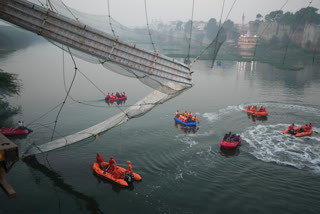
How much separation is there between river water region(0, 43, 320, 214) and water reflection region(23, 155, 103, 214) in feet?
0.20

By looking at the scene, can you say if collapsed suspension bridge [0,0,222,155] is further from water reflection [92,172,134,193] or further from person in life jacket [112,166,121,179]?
water reflection [92,172,134,193]

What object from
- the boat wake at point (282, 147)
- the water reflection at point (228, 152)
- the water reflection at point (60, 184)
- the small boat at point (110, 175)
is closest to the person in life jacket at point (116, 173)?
the small boat at point (110, 175)

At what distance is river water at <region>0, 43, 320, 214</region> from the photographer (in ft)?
47.1

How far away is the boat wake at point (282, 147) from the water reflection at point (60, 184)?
43.4 feet

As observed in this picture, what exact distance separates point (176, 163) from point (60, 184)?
822cm

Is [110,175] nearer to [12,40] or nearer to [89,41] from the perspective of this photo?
[89,41]

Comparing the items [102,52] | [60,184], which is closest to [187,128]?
[60,184]

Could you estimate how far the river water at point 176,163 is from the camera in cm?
1435

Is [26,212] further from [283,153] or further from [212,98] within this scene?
[212,98]

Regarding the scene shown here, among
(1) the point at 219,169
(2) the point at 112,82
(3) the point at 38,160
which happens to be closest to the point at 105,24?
(3) the point at 38,160

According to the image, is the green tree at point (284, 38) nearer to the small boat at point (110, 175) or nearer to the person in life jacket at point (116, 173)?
the small boat at point (110, 175)

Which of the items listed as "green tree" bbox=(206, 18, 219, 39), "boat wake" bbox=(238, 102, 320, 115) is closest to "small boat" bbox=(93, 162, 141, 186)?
"boat wake" bbox=(238, 102, 320, 115)

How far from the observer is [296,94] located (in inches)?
1588

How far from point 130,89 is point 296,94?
2792cm
